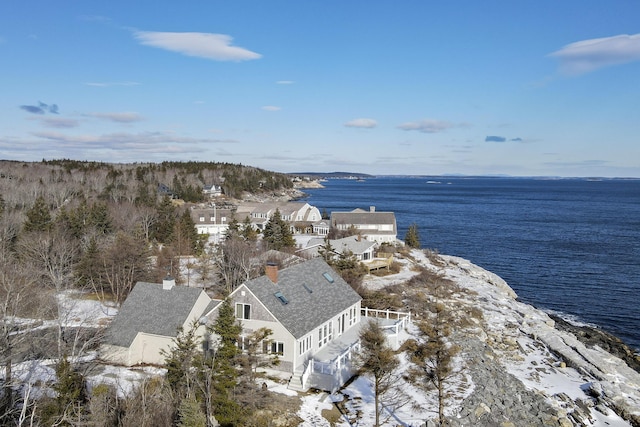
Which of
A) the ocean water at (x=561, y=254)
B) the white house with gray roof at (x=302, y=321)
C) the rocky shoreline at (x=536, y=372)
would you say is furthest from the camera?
the ocean water at (x=561, y=254)

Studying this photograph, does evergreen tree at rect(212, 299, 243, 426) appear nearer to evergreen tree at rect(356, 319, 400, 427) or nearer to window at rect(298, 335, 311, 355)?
window at rect(298, 335, 311, 355)

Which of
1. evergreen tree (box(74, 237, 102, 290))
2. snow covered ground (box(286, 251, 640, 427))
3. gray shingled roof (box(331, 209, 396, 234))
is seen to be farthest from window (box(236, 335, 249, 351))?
gray shingled roof (box(331, 209, 396, 234))

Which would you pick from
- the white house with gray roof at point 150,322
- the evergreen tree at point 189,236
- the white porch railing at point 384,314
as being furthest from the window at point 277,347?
the evergreen tree at point 189,236

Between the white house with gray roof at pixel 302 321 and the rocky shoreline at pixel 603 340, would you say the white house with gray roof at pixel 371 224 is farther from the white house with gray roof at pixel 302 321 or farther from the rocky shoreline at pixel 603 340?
the white house with gray roof at pixel 302 321

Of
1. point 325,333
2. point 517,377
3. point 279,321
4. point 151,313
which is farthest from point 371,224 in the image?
point 279,321

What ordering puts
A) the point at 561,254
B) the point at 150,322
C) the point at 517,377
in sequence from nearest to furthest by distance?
the point at 517,377, the point at 150,322, the point at 561,254

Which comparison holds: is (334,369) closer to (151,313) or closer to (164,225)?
(151,313)
